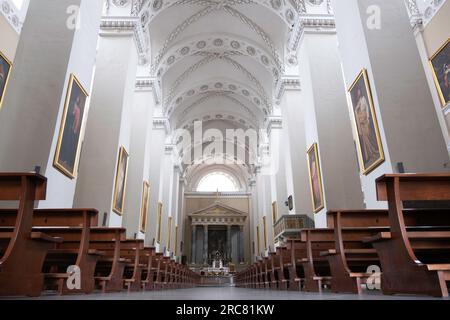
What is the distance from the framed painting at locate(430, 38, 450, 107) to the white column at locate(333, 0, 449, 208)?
2.80 m

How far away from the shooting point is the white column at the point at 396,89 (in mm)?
4957

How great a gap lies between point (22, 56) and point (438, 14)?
9455 millimetres

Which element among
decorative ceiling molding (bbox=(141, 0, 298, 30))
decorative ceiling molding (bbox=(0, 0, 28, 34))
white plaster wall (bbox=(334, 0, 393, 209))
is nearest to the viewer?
white plaster wall (bbox=(334, 0, 393, 209))

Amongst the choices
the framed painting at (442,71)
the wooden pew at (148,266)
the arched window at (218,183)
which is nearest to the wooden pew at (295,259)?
the wooden pew at (148,266)

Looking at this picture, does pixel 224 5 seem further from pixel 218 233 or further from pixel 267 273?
pixel 218 233

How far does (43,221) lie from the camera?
3.57m

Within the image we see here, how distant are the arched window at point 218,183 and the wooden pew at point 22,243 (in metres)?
26.4

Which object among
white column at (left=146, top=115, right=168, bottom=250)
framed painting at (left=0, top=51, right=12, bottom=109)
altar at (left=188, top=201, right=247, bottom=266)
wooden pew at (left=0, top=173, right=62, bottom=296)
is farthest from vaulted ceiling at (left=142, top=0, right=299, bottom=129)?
wooden pew at (left=0, top=173, right=62, bottom=296)

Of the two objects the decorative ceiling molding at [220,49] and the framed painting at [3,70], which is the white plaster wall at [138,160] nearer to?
the decorative ceiling molding at [220,49]

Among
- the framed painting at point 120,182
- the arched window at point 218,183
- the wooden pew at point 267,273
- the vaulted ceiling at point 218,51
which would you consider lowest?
the wooden pew at point 267,273

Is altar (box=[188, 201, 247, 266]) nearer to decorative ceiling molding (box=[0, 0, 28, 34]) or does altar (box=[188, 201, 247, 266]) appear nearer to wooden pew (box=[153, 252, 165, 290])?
wooden pew (box=[153, 252, 165, 290])

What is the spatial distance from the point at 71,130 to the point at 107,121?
2275 millimetres

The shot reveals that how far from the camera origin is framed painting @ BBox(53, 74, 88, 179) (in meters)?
5.44
